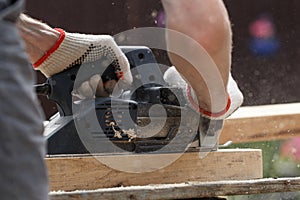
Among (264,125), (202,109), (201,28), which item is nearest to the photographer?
(201,28)

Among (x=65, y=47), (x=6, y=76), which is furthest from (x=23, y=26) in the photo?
(x=6, y=76)

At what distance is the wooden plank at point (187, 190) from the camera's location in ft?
6.21

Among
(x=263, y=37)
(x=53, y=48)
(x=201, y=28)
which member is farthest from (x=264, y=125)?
(x=263, y=37)

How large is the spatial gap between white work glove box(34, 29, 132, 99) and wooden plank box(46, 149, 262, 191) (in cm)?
28

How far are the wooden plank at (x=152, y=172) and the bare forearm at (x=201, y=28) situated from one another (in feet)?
1.44

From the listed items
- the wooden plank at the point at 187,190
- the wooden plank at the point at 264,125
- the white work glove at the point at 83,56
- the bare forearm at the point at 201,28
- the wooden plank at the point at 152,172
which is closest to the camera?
the bare forearm at the point at 201,28

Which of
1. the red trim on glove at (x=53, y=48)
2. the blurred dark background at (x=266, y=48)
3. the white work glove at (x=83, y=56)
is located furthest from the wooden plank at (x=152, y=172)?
the blurred dark background at (x=266, y=48)

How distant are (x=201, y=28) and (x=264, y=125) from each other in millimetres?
1520

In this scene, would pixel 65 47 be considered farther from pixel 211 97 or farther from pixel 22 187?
pixel 22 187

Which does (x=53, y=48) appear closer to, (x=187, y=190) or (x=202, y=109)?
(x=202, y=109)

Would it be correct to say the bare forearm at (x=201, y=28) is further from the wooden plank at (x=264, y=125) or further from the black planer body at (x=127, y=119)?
the wooden plank at (x=264, y=125)

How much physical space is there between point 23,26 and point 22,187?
4.51ft

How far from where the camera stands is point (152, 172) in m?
2.26

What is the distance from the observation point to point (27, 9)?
4.76 metres
